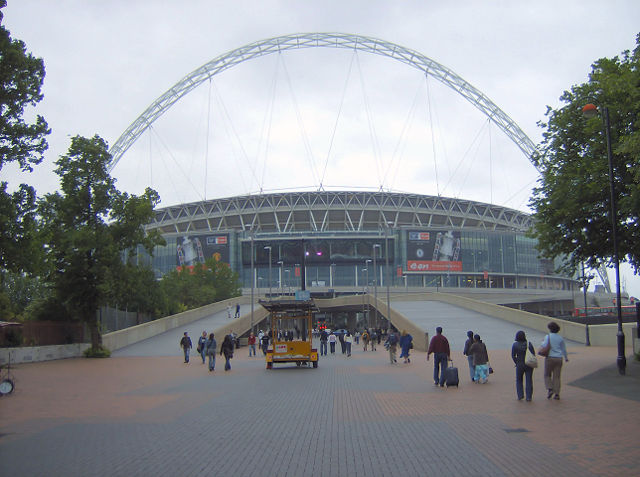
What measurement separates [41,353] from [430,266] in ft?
291

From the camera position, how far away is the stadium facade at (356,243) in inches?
4503

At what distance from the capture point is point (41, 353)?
32156 millimetres

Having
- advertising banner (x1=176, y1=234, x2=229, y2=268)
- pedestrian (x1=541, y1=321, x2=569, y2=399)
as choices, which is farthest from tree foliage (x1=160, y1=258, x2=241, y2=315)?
pedestrian (x1=541, y1=321, x2=569, y2=399)

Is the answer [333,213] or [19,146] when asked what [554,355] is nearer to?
[19,146]

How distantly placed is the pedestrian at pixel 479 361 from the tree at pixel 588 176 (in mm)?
5889

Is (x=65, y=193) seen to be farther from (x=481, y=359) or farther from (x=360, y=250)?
(x=360, y=250)

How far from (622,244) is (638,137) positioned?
776cm

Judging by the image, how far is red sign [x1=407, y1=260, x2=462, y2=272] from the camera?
11400 cm

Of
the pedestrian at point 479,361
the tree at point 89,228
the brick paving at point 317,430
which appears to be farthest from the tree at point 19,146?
the pedestrian at point 479,361

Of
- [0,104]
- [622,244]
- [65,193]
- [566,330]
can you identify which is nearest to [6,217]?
[0,104]

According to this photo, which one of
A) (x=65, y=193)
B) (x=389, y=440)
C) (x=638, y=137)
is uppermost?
(x=65, y=193)

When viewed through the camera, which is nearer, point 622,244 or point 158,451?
point 158,451

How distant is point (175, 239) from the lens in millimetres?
118250

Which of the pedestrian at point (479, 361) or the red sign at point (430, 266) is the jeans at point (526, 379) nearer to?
the pedestrian at point (479, 361)
